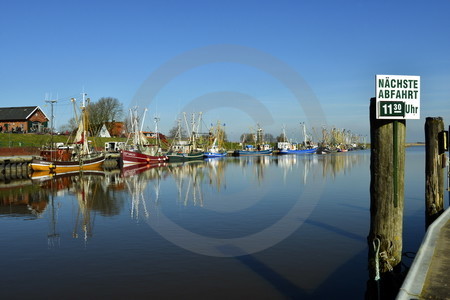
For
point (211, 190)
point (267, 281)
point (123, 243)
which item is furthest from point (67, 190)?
point (267, 281)

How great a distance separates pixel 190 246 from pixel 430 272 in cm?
996

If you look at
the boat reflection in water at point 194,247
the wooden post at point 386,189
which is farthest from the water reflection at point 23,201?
the wooden post at point 386,189

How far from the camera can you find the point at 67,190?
130 feet

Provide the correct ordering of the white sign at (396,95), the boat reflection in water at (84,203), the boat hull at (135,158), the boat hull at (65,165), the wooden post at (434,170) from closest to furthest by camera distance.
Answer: the white sign at (396,95), the wooden post at (434,170), the boat reflection in water at (84,203), the boat hull at (65,165), the boat hull at (135,158)

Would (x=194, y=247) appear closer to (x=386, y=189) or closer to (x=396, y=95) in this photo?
(x=386, y=189)

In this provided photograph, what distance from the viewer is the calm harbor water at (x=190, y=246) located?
12631 millimetres

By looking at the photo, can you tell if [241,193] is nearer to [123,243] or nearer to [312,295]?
[123,243]

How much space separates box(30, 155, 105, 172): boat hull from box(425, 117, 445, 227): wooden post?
55.5 meters

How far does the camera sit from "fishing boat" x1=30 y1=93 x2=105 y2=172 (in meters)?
62.1

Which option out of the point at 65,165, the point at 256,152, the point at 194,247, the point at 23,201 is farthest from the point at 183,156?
the point at 194,247

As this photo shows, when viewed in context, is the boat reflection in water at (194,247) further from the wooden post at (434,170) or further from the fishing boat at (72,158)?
the fishing boat at (72,158)

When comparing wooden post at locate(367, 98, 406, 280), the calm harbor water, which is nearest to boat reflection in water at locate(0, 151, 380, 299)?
the calm harbor water

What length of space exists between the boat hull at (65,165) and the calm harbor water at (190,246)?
1229 inches

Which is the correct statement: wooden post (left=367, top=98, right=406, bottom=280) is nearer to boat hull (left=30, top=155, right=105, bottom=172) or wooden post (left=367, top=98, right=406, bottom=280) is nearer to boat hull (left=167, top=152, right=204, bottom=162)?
boat hull (left=30, top=155, right=105, bottom=172)
